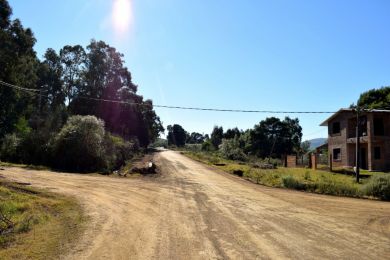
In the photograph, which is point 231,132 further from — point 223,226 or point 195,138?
point 223,226

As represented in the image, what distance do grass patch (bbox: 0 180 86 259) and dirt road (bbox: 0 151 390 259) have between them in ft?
1.61

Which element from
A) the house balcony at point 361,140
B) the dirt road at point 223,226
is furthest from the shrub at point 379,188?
the house balcony at point 361,140

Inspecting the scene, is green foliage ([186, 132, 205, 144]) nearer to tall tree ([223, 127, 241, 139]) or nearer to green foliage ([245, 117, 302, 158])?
tall tree ([223, 127, 241, 139])

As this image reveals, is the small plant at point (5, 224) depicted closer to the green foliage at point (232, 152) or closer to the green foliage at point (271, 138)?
the green foliage at point (232, 152)

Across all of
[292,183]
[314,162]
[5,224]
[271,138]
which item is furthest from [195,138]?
[5,224]

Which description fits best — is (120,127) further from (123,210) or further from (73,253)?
(73,253)

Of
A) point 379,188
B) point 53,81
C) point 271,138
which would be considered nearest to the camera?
point 379,188

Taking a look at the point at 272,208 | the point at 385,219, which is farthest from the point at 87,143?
the point at 385,219

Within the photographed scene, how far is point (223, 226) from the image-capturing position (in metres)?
10.9

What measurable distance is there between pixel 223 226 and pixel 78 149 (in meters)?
21.6

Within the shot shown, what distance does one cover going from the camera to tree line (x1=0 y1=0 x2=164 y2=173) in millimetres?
32031

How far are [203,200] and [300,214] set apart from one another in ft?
14.1

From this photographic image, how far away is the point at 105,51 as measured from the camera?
6028 cm

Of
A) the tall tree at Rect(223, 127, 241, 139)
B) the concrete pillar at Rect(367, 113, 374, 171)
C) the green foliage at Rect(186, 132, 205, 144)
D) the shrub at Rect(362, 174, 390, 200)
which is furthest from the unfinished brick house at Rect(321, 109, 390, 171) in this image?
the green foliage at Rect(186, 132, 205, 144)
